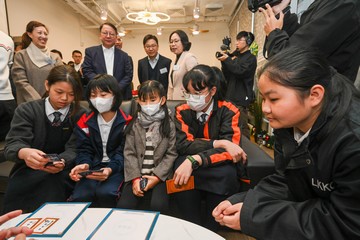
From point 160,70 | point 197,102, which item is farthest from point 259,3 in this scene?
point 160,70

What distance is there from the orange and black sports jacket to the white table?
643mm

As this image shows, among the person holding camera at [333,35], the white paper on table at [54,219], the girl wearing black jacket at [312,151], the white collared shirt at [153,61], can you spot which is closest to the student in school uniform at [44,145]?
the white paper on table at [54,219]

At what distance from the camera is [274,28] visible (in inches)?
52.9

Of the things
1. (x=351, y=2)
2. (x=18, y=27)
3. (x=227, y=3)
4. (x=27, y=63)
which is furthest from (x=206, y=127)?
(x=227, y=3)

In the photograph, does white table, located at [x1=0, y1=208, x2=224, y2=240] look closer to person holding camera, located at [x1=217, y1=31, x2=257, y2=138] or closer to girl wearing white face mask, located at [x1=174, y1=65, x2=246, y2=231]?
girl wearing white face mask, located at [x1=174, y1=65, x2=246, y2=231]

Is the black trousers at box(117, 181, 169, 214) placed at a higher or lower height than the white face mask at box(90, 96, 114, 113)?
lower

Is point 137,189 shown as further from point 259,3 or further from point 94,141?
point 259,3

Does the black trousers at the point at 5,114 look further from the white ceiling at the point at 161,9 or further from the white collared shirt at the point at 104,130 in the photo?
the white ceiling at the point at 161,9

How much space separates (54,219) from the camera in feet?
3.22

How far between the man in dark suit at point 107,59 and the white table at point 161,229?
6.09ft

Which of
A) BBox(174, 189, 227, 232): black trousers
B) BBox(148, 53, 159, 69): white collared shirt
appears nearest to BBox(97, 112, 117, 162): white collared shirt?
BBox(174, 189, 227, 232): black trousers

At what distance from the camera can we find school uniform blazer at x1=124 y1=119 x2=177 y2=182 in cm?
158

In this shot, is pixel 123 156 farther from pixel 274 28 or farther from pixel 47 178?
pixel 274 28

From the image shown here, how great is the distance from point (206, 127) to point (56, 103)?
109cm
